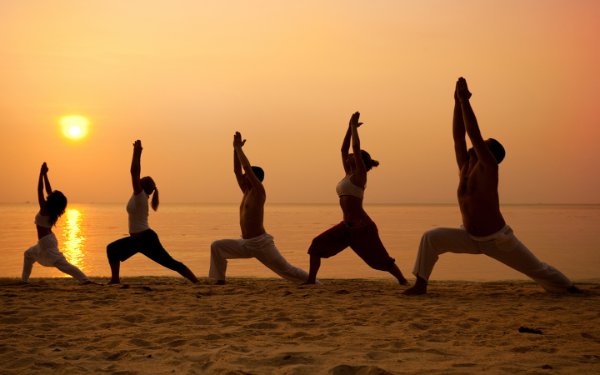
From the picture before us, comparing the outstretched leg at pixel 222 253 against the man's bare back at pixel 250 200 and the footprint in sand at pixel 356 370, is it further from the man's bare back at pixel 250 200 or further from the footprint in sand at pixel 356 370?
the footprint in sand at pixel 356 370

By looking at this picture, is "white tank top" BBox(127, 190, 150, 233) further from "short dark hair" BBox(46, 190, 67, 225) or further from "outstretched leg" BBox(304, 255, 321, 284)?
"outstretched leg" BBox(304, 255, 321, 284)

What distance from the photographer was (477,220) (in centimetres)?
684

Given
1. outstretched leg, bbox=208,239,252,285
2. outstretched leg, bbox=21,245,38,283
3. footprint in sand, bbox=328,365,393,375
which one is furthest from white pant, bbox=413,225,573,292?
outstretched leg, bbox=21,245,38,283

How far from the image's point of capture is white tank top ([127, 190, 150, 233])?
895 centimetres

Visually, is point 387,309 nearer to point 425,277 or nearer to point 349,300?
point 349,300

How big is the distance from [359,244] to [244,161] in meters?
1.95

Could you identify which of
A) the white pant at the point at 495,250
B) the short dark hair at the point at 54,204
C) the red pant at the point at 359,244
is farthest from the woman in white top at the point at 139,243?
the white pant at the point at 495,250

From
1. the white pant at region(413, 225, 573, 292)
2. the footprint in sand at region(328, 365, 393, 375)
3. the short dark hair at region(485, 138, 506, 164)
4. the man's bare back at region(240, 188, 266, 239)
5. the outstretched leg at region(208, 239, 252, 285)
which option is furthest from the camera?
the outstretched leg at region(208, 239, 252, 285)

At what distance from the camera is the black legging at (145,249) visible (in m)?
8.90

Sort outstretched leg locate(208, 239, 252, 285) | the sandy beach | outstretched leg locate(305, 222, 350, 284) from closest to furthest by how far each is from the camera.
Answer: the sandy beach, outstretched leg locate(305, 222, 350, 284), outstretched leg locate(208, 239, 252, 285)

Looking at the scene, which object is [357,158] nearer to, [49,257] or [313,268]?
[313,268]

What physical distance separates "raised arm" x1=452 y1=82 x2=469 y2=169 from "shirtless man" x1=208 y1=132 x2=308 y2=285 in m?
2.87

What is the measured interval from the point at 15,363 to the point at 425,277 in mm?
4610

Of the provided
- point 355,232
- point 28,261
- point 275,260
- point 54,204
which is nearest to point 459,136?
point 355,232
